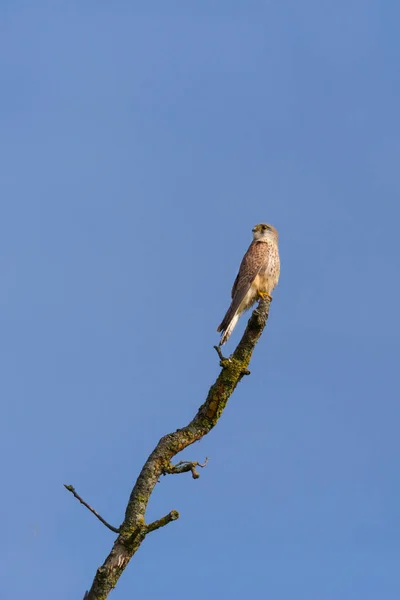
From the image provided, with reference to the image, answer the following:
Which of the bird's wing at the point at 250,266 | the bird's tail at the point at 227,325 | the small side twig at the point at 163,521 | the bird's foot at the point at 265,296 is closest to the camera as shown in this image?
the small side twig at the point at 163,521

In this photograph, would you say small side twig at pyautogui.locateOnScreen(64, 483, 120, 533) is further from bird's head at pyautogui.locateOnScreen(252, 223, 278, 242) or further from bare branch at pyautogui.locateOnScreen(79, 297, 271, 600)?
bird's head at pyautogui.locateOnScreen(252, 223, 278, 242)

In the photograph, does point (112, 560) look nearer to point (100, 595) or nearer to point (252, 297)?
point (100, 595)

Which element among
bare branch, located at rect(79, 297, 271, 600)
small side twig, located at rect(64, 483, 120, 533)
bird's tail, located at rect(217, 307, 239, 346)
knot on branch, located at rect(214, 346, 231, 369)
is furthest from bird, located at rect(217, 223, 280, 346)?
small side twig, located at rect(64, 483, 120, 533)

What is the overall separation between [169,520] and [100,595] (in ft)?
1.86

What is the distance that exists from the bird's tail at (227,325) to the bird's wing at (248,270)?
0.06 ft

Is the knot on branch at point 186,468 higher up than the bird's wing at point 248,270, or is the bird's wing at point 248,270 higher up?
the bird's wing at point 248,270

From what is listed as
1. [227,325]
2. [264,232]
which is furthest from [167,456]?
[264,232]

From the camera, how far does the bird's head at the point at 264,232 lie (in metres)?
9.81

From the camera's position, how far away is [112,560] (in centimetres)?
482

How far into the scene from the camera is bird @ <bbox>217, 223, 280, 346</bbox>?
828 centimetres

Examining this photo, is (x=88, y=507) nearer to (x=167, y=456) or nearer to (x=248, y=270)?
(x=167, y=456)

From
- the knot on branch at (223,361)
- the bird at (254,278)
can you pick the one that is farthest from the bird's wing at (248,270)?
the knot on branch at (223,361)

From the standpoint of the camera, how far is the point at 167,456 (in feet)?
17.5

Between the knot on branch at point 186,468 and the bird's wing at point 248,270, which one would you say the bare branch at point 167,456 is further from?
the bird's wing at point 248,270
